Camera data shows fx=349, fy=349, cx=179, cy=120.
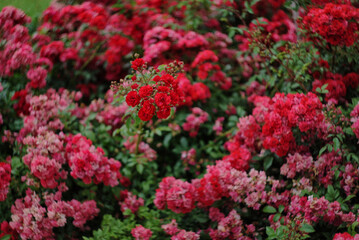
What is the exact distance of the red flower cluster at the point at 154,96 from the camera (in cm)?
180

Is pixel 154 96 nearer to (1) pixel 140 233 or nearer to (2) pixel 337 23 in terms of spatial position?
(1) pixel 140 233

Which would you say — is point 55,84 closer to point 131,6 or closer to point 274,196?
point 131,6

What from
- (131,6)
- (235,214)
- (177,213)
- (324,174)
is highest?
(131,6)

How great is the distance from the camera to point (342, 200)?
1.95 meters

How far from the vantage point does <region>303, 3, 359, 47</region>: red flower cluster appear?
2123mm

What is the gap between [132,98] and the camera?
1812 mm

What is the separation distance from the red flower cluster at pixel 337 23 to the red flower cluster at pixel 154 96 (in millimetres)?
1017

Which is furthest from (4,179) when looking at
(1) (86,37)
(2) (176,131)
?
(1) (86,37)

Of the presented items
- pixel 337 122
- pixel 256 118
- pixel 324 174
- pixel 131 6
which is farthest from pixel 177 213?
pixel 131 6

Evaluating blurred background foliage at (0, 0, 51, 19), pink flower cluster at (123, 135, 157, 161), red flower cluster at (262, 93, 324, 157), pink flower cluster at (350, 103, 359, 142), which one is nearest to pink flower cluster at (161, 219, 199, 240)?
pink flower cluster at (123, 135, 157, 161)

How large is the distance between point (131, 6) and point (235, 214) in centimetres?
214

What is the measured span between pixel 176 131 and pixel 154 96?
878mm

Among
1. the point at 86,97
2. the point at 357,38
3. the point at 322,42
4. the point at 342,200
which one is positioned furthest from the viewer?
the point at 86,97

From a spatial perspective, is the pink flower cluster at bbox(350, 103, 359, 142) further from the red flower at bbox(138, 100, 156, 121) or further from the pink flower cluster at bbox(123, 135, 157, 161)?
the pink flower cluster at bbox(123, 135, 157, 161)
